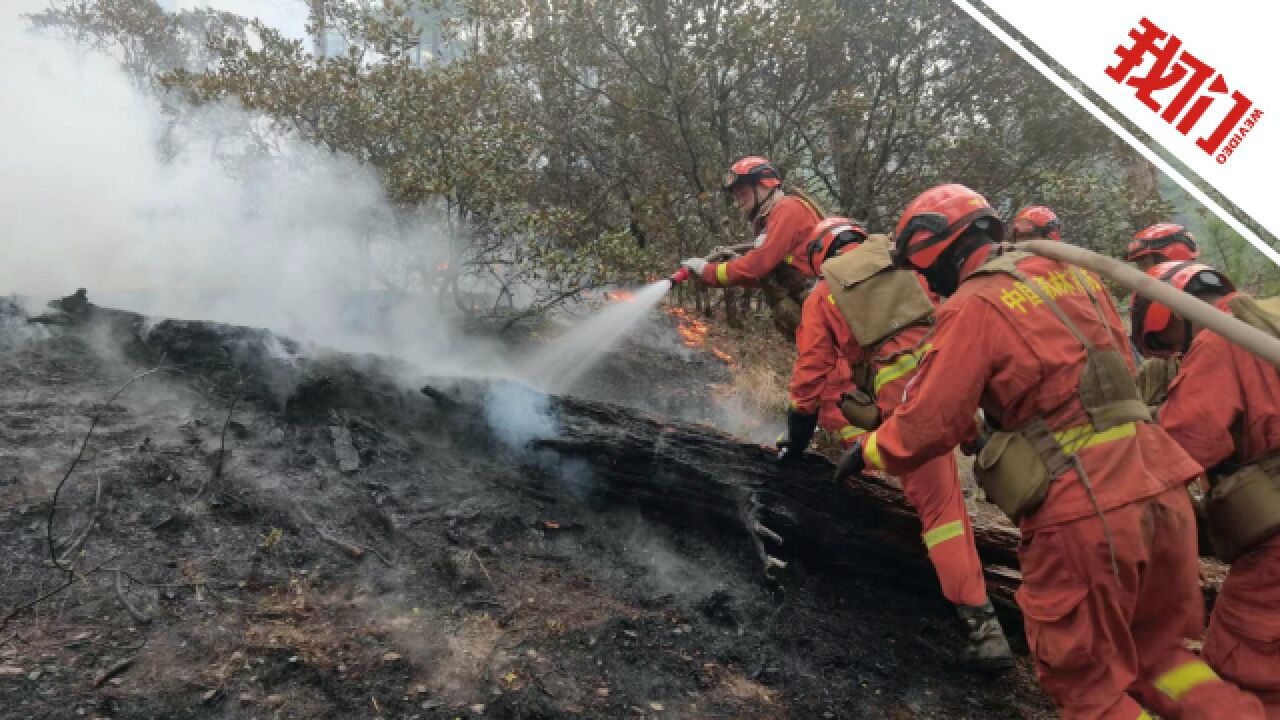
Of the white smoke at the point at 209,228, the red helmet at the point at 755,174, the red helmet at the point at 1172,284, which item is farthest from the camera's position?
the white smoke at the point at 209,228

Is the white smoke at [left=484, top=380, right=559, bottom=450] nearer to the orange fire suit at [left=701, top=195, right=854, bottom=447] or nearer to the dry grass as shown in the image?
the orange fire suit at [left=701, top=195, right=854, bottom=447]

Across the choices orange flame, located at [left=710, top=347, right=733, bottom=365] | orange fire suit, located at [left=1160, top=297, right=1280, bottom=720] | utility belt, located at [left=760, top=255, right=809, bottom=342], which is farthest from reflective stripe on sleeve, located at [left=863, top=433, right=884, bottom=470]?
orange flame, located at [left=710, top=347, right=733, bottom=365]

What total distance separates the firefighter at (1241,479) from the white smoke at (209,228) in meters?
5.18

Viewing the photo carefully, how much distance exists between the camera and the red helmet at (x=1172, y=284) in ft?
10.5

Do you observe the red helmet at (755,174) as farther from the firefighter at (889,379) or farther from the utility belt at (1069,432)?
the utility belt at (1069,432)

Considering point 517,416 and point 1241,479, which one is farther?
point 517,416

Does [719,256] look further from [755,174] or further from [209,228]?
[209,228]

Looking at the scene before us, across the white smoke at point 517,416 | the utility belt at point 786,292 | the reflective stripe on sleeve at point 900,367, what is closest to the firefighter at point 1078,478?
the reflective stripe on sleeve at point 900,367

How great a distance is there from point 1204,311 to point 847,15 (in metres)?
8.38

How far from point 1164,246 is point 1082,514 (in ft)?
13.0

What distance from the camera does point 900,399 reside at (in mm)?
3973

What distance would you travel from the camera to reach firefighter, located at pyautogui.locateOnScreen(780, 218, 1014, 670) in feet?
11.5

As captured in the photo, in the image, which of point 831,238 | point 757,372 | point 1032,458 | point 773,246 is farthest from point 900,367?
point 757,372

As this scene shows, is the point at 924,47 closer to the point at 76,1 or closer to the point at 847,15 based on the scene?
the point at 847,15
